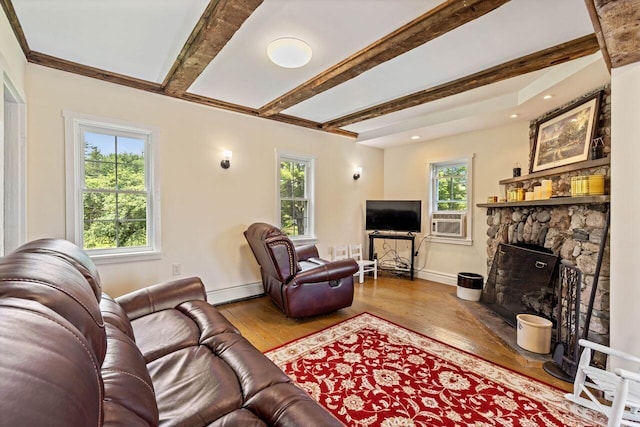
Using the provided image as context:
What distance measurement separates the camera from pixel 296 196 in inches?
183

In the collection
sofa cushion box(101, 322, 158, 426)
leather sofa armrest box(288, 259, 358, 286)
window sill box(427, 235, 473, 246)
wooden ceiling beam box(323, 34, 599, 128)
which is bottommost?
leather sofa armrest box(288, 259, 358, 286)

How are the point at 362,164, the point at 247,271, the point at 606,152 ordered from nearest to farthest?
the point at 606,152 → the point at 247,271 → the point at 362,164

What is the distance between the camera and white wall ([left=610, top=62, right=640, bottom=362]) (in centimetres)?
183

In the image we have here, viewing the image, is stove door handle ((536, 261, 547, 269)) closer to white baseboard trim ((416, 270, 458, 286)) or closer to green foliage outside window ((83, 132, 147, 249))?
white baseboard trim ((416, 270, 458, 286))

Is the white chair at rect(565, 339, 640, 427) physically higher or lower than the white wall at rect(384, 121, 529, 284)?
lower

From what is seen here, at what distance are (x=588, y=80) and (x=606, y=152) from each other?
0.66 metres

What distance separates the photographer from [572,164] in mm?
2793

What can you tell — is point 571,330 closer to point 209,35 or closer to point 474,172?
point 474,172

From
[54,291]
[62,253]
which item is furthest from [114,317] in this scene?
[54,291]

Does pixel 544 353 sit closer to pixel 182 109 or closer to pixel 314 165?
pixel 314 165

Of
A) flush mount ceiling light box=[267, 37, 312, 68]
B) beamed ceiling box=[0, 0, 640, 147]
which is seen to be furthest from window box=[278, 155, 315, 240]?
flush mount ceiling light box=[267, 37, 312, 68]

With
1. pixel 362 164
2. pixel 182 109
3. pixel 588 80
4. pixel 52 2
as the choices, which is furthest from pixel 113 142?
pixel 588 80

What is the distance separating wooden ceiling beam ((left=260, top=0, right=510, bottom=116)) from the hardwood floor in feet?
8.32

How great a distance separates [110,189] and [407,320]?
354 cm
